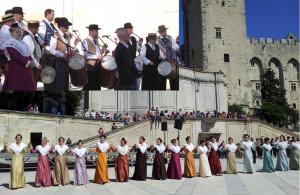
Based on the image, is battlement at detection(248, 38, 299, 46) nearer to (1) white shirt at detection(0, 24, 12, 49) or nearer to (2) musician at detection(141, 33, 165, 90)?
(2) musician at detection(141, 33, 165, 90)

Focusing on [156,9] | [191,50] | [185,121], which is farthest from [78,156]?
[191,50]

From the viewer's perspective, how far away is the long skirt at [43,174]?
12.1 m

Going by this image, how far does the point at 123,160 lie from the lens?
13125 mm

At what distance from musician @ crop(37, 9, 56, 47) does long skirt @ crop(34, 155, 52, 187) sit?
18.5 feet

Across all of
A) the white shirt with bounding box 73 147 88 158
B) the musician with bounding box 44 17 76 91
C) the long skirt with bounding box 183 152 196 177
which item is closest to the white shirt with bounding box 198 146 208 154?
the long skirt with bounding box 183 152 196 177

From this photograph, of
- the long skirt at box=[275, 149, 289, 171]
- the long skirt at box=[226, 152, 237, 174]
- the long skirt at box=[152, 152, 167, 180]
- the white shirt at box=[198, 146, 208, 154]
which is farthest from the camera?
the long skirt at box=[275, 149, 289, 171]

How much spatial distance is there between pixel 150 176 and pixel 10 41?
7044 millimetres

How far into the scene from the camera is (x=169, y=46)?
59.0ft

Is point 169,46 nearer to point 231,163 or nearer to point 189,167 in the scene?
point 231,163

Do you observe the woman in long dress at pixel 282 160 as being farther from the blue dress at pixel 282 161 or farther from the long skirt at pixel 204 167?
the long skirt at pixel 204 167

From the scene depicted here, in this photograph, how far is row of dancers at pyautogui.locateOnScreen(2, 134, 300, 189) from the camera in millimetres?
12125

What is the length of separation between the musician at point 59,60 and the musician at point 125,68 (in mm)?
1820

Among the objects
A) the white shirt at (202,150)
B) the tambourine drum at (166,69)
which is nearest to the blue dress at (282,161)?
the white shirt at (202,150)

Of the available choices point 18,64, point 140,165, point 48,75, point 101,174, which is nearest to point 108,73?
point 48,75
